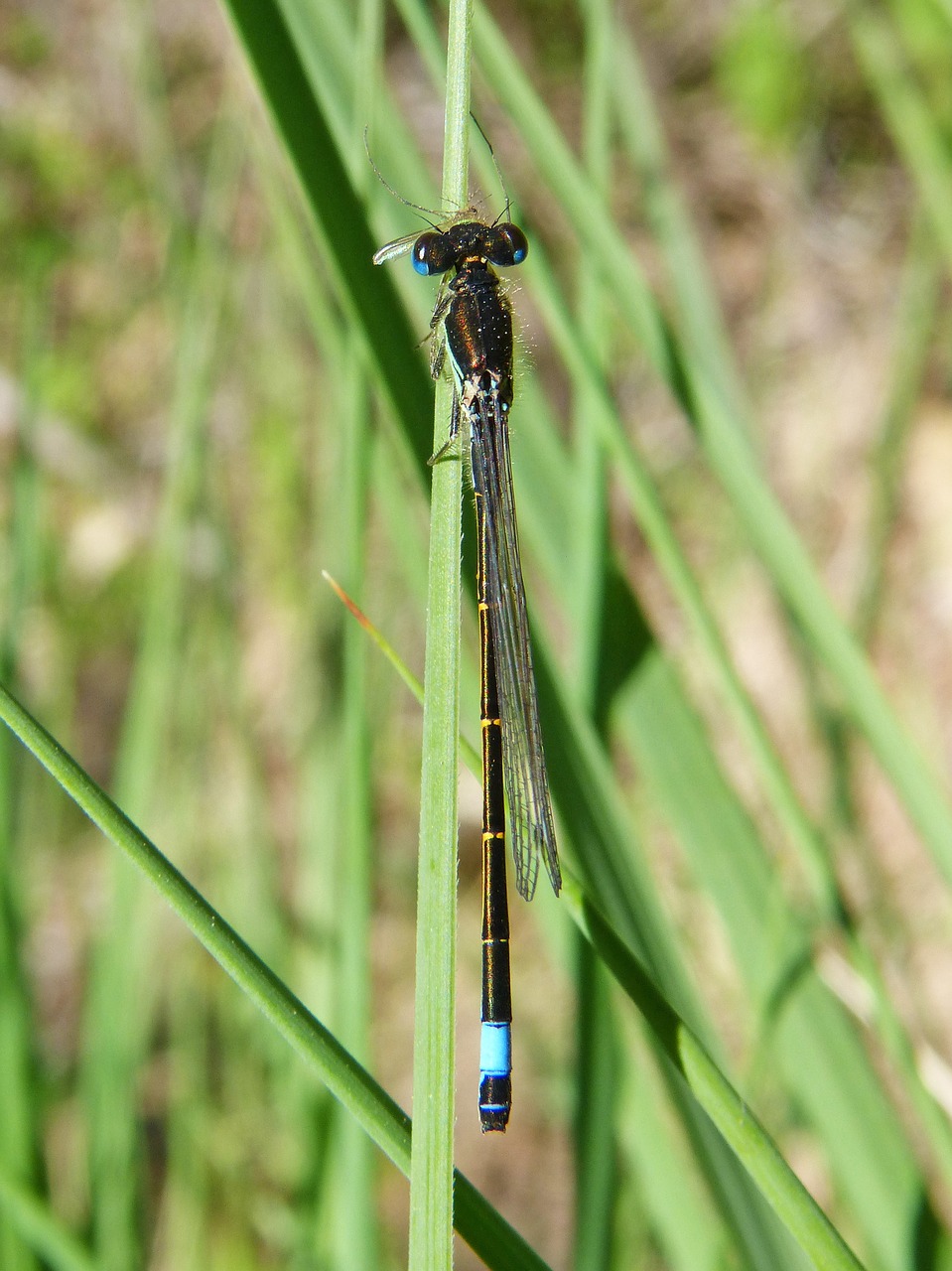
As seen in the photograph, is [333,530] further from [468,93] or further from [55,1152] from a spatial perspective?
[55,1152]

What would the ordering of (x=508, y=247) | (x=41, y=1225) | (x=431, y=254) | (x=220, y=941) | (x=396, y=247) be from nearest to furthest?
(x=220, y=941) < (x=41, y=1225) < (x=396, y=247) < (x=431, y=254) < (x=508, y=247)

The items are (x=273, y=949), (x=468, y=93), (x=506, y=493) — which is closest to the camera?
(x=468, y=93)

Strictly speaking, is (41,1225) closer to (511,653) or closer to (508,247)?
(511,653)

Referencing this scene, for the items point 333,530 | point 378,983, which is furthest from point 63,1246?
point 378,983

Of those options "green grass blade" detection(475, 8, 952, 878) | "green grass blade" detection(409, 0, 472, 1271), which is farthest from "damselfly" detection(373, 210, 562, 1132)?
"green grass blade" detection(409, 0, 472, 1271)

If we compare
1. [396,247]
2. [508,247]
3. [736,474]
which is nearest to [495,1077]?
[736,474]

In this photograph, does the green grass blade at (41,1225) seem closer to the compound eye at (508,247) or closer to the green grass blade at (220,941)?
the green grass blade at (220,941)

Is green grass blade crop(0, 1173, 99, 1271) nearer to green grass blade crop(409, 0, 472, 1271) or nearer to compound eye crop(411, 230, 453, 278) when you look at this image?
green grass blade crop(409, 0, 472, 1271)
